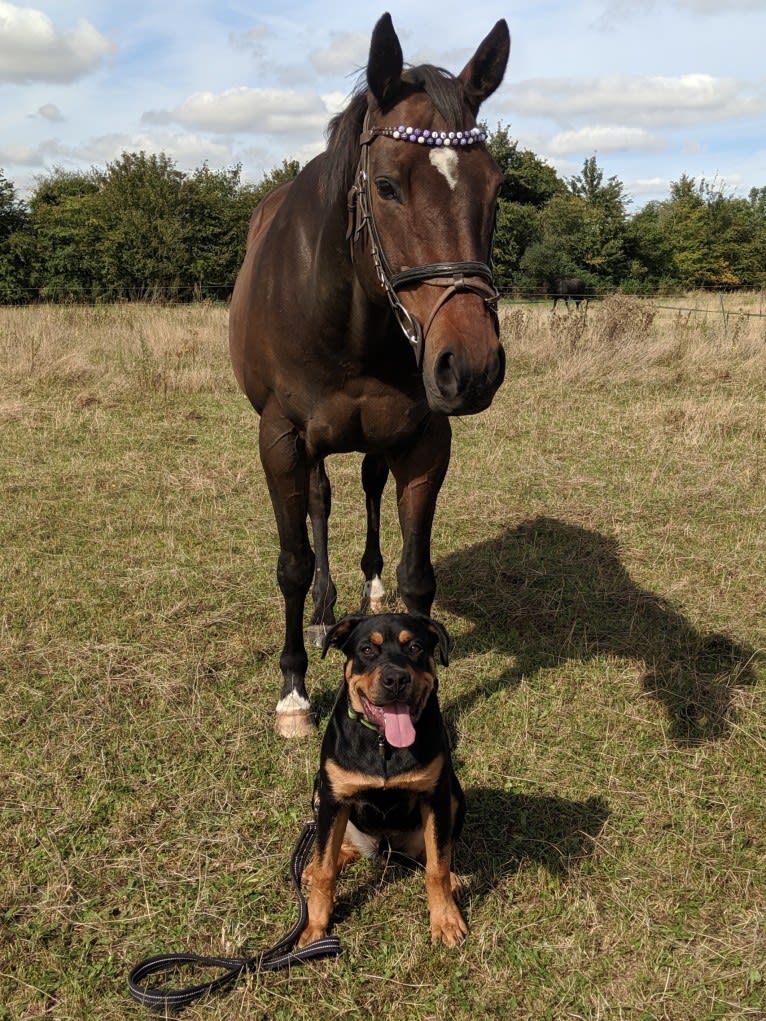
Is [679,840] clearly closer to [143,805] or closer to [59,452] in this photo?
[143,805]

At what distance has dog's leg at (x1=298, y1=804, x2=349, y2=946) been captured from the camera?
7.84 ft

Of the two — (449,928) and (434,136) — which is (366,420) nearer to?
(434,136)

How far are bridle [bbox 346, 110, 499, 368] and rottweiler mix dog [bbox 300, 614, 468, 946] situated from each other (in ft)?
3.02

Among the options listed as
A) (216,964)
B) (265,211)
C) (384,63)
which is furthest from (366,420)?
(265,211)

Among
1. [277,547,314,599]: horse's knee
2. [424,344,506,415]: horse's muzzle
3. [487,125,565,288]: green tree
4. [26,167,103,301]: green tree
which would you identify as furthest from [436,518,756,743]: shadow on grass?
[487,125,565,288]: green tree

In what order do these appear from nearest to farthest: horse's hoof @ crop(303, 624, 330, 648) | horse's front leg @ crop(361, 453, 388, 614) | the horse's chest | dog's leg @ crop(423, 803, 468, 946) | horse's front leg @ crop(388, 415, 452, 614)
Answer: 1. dog's leg @ crop(423, 803, 468, 946)
2. the horse's chest
3. horse's front leg @ crop(388, 415, 452, 614)
4. horse's hoof @ crop(303, 624, 330, 648)
5. horse's front leg @ crop(361, 453, 388, 614)

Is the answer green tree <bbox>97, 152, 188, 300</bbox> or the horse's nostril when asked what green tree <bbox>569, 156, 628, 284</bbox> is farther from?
the horse's nostril

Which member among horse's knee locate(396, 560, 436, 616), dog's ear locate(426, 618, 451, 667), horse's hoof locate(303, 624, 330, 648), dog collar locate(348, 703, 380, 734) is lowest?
horse's hoof locate(303, 624, 330, 648)

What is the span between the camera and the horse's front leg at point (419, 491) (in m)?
3.47

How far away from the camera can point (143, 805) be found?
3.03 meters

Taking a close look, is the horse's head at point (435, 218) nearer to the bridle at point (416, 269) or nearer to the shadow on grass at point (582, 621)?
the bridle at point (416, 269)

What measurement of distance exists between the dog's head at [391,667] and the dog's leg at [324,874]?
33 cm

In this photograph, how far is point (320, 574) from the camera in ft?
15.8

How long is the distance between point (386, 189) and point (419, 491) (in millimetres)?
1385
